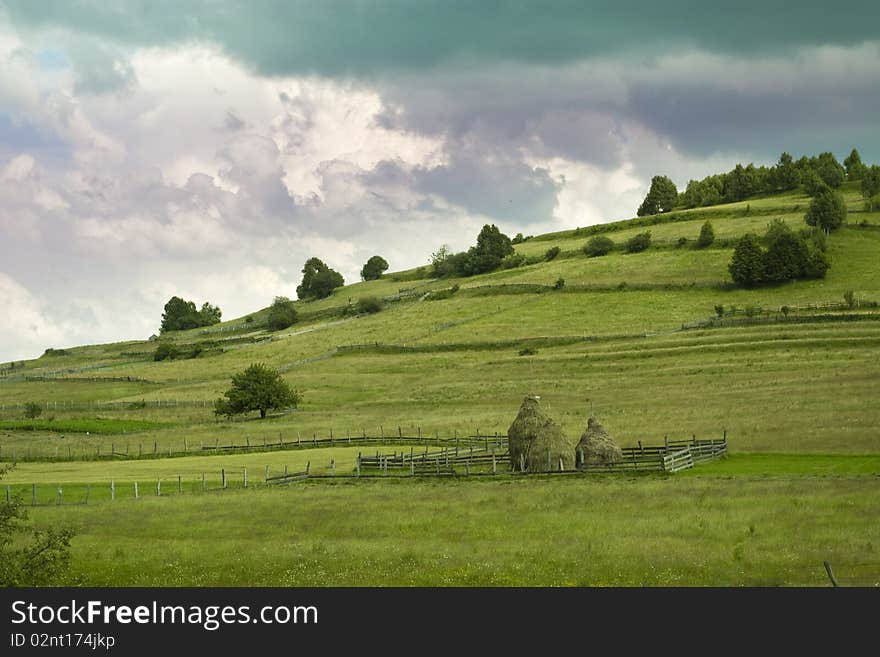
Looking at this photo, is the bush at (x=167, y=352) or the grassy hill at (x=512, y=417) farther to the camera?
the bush at (x=167, y=352)

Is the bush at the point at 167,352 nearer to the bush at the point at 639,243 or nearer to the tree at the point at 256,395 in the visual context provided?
the tree at the point at 256,395

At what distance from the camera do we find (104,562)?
39375 millimetres

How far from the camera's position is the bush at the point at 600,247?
193625 mm

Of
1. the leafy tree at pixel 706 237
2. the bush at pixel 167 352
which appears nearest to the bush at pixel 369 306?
the bush at pixel 167 352

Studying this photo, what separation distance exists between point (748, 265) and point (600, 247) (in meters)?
43.0

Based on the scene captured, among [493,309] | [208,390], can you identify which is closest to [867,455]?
[208,390]

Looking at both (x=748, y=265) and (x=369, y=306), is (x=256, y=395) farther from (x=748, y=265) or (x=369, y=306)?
(x=369, y=306)

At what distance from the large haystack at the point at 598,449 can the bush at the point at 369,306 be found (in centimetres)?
12602

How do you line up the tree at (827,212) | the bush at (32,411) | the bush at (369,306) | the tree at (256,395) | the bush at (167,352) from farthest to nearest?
the bush at (369,306), the bush at (167,352), the tree at (827,212), the bush at (32,411), the tree at (256,395)

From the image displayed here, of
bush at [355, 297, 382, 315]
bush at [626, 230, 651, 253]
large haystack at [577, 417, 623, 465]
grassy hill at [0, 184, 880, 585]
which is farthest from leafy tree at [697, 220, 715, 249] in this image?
large haystack at [577, 417, 623, 465]

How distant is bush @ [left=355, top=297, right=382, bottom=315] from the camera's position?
7367 inches

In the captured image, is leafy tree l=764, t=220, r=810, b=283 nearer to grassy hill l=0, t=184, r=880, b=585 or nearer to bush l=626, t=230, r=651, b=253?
grassy hill l=0, t=184, r=880, b=585

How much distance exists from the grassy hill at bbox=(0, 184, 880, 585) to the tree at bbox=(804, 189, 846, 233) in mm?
5509

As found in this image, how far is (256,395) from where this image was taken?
348ft
